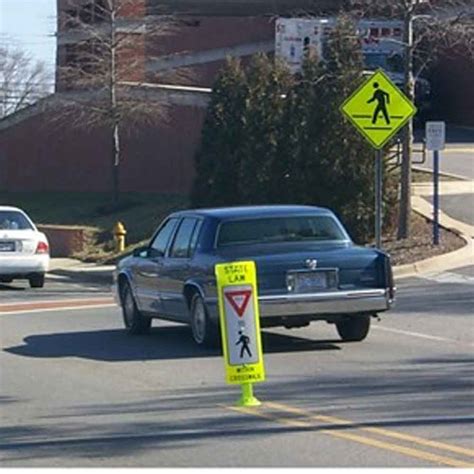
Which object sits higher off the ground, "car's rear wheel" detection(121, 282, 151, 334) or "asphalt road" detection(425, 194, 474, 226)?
"asphalt road" detection(425, 194, 474, 226)

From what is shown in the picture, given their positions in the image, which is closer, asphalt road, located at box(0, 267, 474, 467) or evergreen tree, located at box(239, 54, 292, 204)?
asphalt road, located at box(0, 267, 474, 467)

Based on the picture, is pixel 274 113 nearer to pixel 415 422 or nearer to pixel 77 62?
pixel 77 62

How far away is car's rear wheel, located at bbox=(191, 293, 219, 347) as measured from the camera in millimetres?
15228

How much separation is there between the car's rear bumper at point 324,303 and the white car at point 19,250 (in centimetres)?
1134

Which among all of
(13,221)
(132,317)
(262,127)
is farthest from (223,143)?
(132,317)

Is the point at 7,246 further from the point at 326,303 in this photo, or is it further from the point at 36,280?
the point at 326,303

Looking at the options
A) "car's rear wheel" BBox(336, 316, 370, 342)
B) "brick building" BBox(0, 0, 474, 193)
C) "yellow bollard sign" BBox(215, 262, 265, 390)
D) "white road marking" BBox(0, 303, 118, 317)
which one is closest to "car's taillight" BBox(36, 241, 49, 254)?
"white road marking" BBox(0, 303, 118, 317)

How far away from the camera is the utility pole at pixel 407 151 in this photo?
27.4 meters

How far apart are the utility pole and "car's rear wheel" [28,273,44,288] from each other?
7020 millimetres

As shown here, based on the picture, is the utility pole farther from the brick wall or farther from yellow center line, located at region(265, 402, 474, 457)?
yellow center line, located at region(265, 402, 474, 457)

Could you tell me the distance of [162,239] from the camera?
1711cm

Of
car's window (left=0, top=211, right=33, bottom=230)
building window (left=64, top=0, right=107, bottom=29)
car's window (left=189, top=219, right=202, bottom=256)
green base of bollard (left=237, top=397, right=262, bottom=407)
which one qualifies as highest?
building window (left=64, top=0, right=107, bottom=29)

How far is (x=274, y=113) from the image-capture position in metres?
31.4

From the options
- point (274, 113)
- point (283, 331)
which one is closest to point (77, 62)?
point (274, 113)
